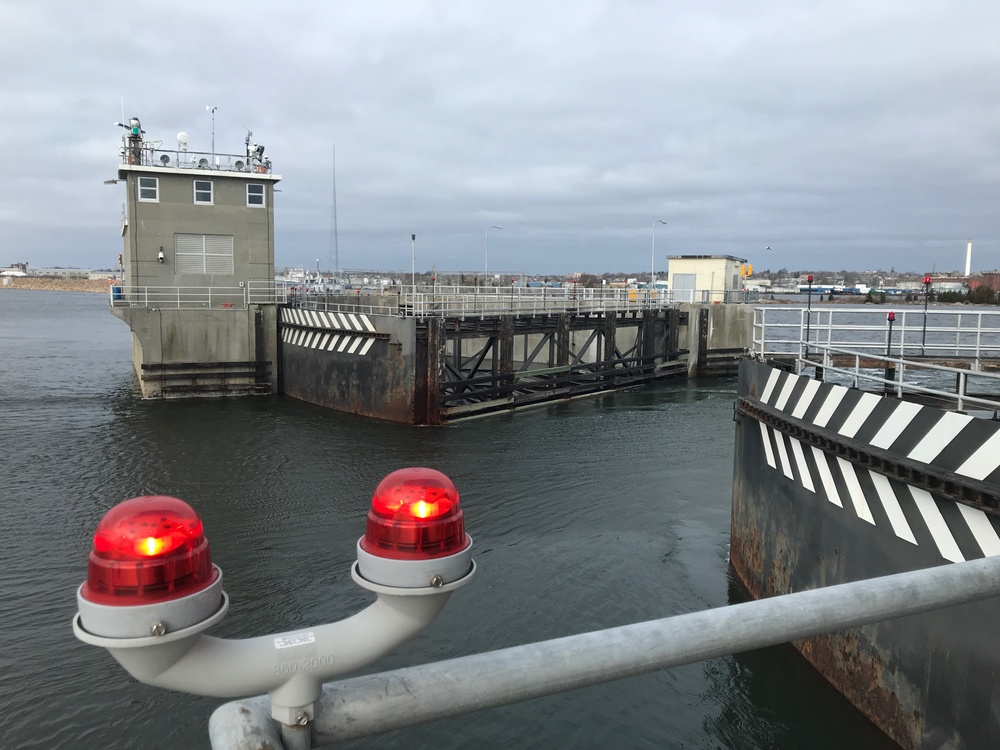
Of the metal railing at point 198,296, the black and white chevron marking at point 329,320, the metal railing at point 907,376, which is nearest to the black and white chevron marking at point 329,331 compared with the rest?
the black and white chevron marking at point 329,320

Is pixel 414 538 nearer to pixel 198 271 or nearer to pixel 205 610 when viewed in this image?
pixel 205 610

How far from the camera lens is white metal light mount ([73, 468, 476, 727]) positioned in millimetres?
1745

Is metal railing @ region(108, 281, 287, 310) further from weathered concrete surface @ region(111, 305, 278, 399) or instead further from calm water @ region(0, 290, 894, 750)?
calm water @ region(0, 290, 894, 750)

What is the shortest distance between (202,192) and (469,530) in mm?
18598

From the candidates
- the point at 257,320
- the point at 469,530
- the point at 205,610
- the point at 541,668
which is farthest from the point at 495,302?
the point at 541,668

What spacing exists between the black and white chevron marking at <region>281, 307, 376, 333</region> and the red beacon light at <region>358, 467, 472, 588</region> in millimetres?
18922

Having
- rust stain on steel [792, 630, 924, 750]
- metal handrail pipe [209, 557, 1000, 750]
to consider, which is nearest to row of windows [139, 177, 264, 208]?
rust stain on steel [792, 630, 924, 750]

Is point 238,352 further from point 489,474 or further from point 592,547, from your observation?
point 592,547

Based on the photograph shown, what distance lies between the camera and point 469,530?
12.1 meters

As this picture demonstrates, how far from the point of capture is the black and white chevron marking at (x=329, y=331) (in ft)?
69.5

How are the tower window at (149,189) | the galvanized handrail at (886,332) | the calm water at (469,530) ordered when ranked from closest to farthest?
the calm water at (469,530)
the galvanized handrail at (886,332)
the tower window at (149,189)

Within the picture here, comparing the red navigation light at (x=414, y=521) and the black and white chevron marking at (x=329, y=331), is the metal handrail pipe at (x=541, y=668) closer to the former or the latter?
the red navigation light at (x=414, y=521)

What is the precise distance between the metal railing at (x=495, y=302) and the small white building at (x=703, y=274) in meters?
0.40

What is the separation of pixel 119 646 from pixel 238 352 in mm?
24584
